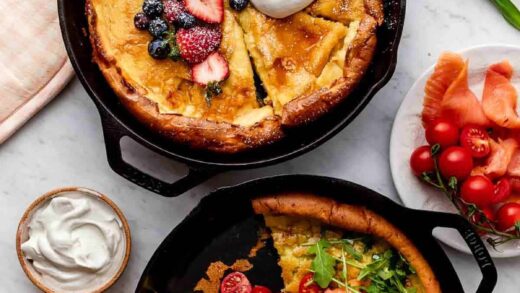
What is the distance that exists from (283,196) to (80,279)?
0.91 metres

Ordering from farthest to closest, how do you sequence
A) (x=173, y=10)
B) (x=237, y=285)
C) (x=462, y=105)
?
(x=237, y=285) → (x=462, y=105) → (x=173, y=10)

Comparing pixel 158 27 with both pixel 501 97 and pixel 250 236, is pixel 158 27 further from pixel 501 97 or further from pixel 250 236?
pixel 501 97

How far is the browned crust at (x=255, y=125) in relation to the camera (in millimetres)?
3123

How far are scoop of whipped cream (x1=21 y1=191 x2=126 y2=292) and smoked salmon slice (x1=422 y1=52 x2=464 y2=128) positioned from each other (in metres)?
1.33

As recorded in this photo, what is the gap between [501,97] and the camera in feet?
11.0

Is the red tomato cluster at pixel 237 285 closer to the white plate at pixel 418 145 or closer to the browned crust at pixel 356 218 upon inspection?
the browned crust at pixel 356 218

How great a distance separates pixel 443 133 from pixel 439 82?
204 millimetres

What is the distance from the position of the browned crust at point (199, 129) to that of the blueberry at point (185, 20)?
313 millimetres

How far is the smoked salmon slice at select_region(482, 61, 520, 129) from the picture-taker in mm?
3311

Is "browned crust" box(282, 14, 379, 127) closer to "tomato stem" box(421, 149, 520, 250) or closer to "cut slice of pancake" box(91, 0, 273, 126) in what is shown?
"cut slice of pancake" box(91, 0, 273, 126)

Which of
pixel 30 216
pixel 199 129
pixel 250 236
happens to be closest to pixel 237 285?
pixel 250 236

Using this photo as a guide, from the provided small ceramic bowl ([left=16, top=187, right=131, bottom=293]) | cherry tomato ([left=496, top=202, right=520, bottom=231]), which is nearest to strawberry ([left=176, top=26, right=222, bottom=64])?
small ceramic bowl ([left=16, top=187, right=131, bottom=293])

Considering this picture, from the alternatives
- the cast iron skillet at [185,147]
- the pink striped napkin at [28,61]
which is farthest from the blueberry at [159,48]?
the pink striped napkin at [28,61]

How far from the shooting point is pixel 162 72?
3297 millimetres
